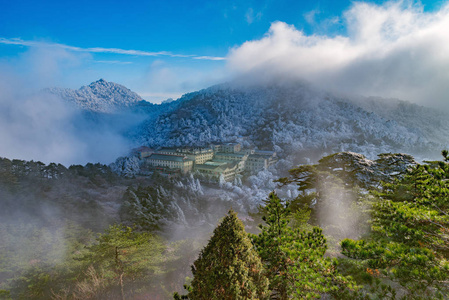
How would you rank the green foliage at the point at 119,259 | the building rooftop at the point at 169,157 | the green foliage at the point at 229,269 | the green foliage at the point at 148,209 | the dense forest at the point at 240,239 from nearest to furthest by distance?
the green foliage at the point at 229,269 < the dense forest at the point at 240,239 < the green foliage at the point at 119,259 < the green foliage at the point at 148,209 < the building rooftop at the point at 169,157

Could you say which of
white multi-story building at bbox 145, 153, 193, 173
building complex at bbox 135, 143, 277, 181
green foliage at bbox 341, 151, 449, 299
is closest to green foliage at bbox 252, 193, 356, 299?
green foliage at bbox 341, 151, 449, 299

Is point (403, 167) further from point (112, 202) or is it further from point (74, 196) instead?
point (74, 196)

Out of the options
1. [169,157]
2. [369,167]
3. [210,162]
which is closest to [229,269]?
[369,167]

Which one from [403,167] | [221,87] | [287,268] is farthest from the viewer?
[221,87]

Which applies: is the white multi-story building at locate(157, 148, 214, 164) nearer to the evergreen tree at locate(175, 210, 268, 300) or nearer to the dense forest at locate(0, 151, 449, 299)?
the dense forest at locate(0, 151, 449, 299)

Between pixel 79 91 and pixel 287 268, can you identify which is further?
pixel 79 91

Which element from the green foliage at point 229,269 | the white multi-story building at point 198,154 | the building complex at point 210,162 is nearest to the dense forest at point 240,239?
the green foliage at point 229,269

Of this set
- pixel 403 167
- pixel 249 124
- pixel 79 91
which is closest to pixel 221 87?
pixel 249 124

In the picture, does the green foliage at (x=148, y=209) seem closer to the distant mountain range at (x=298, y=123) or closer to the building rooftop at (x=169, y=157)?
the building rooftop at (x=169, y=157)
